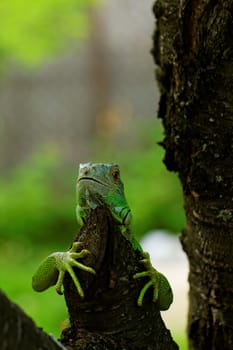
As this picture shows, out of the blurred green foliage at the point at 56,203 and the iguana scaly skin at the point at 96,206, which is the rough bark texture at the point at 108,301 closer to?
the iguana scaly skin at the point at 96,206

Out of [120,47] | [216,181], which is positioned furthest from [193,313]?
[120,47]

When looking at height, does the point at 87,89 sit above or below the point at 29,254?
above

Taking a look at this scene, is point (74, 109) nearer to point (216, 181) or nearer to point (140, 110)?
point (140, 110)

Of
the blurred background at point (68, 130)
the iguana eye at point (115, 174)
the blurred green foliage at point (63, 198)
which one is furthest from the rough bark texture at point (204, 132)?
the blurred green foliage at point (63, 198)

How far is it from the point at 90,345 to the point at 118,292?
0.12m

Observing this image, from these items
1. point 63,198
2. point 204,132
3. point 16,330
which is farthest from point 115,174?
point 63,198

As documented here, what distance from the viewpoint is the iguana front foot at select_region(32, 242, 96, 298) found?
1.54m

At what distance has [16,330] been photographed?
124 centimetres

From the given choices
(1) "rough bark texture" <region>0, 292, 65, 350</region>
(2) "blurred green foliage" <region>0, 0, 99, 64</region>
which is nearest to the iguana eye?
(1) "rough bark texture" <region>0, 292, 65, 350</region>

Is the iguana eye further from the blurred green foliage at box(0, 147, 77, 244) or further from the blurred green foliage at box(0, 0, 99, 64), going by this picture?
the blurred green foliage at box(0, 147, 77, 244)

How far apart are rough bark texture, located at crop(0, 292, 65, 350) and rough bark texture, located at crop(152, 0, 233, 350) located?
2.27 ft

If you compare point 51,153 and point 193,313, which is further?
point 51,153

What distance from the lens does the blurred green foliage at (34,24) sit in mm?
6762

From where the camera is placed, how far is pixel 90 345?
154 cm
